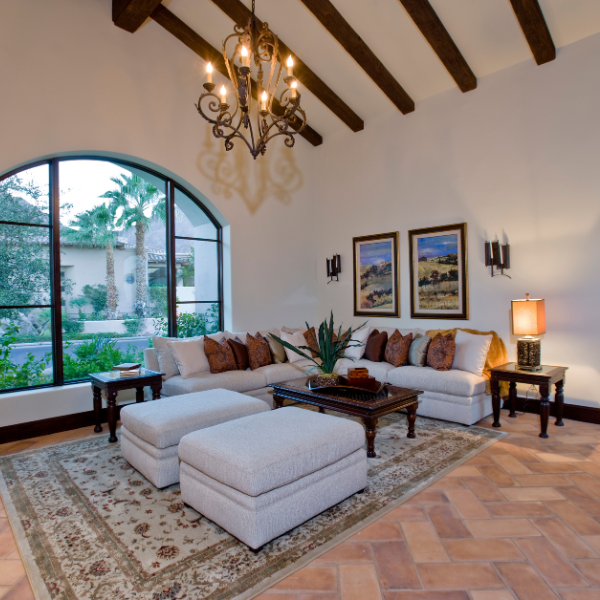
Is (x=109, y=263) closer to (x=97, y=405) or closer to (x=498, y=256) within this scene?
(x=97, y=405)

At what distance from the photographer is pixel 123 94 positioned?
4.81m

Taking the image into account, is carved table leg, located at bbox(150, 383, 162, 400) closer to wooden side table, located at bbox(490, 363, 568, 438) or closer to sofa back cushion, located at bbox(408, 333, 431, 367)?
sofa back cushion, located at bbox(408, 333, 431, 367)

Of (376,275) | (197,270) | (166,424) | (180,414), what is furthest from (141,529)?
(376,275)

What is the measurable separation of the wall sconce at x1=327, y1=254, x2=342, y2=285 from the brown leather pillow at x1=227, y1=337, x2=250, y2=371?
83.1 inches

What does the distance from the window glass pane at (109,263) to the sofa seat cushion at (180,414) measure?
1.77 m

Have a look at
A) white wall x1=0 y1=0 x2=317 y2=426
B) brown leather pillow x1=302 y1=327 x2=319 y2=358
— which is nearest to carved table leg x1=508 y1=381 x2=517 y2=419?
brown leather pillow x1=302 y1=327 x2=319 y2=358

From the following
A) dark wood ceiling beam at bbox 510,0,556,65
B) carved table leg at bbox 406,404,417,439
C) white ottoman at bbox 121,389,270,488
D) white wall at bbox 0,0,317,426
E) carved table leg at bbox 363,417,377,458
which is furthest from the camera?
white wall at bbox 0,0,317,426

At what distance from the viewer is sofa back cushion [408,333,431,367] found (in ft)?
15.9

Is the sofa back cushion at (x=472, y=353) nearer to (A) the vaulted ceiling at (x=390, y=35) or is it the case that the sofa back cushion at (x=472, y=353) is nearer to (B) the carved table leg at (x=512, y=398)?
(B) the carved table leg at (x=512, y=398)

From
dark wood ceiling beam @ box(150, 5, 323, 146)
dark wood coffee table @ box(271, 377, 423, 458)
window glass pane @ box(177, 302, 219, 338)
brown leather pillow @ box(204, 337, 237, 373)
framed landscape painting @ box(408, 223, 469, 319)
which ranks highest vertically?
dark wood ceiling beam @ box(150, 5, 323, 146)

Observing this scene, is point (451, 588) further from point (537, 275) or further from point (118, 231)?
point (118, 231)

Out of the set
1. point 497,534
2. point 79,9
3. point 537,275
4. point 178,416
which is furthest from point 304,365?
point 79,9

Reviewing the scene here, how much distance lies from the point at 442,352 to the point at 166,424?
9.74 ft

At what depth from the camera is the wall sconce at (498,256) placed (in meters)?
4.80
